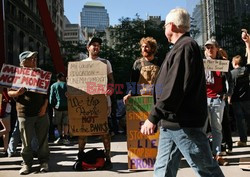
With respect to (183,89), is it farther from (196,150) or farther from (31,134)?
(31,134)

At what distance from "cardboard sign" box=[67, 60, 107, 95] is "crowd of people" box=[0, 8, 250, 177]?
13cm

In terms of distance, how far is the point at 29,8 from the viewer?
→ 54719mm

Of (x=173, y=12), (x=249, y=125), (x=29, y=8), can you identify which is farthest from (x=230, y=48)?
(x=29, y=8)

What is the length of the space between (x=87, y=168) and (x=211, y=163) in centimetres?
292

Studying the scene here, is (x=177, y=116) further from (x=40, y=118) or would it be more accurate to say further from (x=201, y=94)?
(x=40, y=118)

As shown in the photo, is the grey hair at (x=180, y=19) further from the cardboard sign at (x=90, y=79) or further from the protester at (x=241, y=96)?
the protester at (x=241, y=96)

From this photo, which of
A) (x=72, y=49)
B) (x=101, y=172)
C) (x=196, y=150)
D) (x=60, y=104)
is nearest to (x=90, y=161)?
(x=101, y=172)

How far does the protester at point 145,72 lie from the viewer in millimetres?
4977

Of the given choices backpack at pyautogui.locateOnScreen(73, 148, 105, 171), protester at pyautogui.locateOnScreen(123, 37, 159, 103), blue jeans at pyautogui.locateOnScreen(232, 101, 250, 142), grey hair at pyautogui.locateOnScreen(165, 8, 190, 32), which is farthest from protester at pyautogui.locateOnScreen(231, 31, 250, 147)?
grey hair at pyautogui.locateOnScreen(165, 8, 190, 32)

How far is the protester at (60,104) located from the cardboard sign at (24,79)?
3694 mm

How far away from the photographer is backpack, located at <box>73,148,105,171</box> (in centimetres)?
514

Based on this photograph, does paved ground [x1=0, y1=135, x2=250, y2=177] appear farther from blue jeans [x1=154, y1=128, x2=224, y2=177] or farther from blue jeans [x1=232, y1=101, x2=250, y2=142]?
blue jeans [x1=154, y1=128, x2=224, y2=177]

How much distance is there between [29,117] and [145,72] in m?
1.93

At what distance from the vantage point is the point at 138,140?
4977 millimetres
